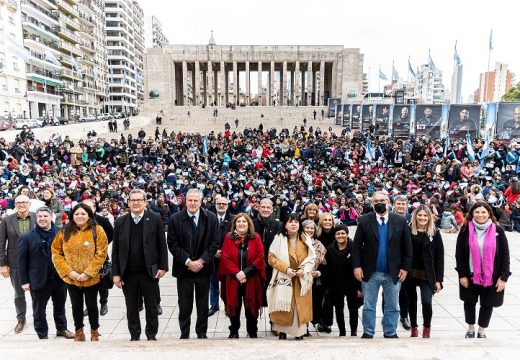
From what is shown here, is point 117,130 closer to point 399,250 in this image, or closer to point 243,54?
point 243,54

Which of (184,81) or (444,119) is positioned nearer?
(444,119)

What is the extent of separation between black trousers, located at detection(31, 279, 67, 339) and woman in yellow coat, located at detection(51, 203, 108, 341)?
1.41 feet

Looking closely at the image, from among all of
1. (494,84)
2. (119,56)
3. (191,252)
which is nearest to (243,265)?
(191,252)

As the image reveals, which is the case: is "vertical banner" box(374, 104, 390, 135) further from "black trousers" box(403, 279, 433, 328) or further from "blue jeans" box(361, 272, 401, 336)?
"blue jeans" box(361, 272, 401, 336)

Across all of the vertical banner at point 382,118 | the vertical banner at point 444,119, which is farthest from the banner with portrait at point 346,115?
the vertical banner at point 444,119

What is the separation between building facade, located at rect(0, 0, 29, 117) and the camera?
120ft

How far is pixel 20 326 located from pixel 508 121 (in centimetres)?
1838

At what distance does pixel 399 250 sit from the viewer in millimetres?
4031

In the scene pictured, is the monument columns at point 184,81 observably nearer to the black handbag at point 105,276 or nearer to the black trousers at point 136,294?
the black handbag at point 105,276

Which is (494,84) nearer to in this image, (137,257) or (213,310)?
(213,310)

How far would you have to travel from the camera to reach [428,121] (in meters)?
19.9

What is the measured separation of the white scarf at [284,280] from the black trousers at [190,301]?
73 centimetres

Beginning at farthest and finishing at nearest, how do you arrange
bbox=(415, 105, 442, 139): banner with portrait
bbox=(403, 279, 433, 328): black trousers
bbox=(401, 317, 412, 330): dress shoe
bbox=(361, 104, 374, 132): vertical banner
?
1. bbox=(361, 104, 374, 132): vertical banner
2. bbox=(415, 105, 442, 139): banner with portrait
3. bbox=(401, 317, 412, 330): dress shoe
4. bbox=(403, 279, 433, 328): black trousers

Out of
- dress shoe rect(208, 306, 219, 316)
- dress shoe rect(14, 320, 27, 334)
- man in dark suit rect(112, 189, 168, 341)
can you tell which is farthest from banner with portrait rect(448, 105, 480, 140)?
dress shoe rect(14, 320, 27, 334)
